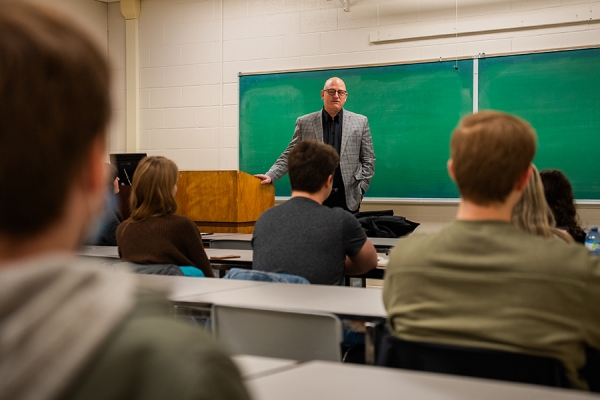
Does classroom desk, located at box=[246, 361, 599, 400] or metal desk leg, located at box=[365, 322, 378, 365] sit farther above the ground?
classroom desk, located at box=[246, 361, 599, 400]

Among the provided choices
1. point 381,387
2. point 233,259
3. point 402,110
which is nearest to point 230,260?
point 233,259

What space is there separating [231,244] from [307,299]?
6.92 ft

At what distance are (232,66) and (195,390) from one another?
6445 millimetres

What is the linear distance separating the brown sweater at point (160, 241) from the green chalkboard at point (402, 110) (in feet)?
11.4

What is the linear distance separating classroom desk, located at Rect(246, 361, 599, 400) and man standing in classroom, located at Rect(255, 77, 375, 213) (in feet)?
13.2

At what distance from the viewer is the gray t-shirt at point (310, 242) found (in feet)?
8.13

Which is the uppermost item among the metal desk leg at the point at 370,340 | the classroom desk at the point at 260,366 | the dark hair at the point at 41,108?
the dark hair at the point at 41,108

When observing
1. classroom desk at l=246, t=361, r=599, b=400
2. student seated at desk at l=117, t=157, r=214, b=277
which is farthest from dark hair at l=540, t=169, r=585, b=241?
classroom desk at l=246, t=361, r=599, b=400

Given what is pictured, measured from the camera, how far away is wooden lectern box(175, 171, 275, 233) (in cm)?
496

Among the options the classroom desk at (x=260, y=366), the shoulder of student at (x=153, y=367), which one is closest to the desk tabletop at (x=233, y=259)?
the classroom desk at (x=260, y=366)

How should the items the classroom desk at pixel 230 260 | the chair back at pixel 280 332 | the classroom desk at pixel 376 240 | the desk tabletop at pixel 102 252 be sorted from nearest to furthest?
the chair back at pixel 280 332
the classroom desk at pixel 230 260
the desk tabletop at pixel 102 252
the classroom desk at pixel 376 240

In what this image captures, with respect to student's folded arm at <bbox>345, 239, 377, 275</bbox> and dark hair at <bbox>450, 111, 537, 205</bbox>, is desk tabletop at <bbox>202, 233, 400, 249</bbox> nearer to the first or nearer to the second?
student's folded arm at <bbox>345, 239, 377, 275</bbox>

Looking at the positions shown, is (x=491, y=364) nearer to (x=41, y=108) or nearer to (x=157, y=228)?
(x=41, y=108)

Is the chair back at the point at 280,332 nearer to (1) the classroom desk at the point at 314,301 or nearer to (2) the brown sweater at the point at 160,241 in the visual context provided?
(1) the classroom desk at the point at 314,301
